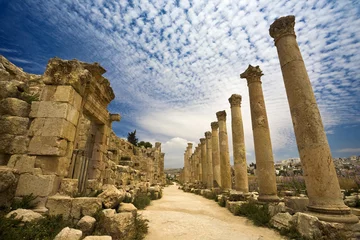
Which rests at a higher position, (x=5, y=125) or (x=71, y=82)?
(x=71, y=82)

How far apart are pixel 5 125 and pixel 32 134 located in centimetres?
67

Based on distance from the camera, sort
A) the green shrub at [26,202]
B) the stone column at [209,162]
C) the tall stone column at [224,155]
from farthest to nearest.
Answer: the stone column at [209,162] → the tall stone column at [224,155] → the green shrub at [26,202]

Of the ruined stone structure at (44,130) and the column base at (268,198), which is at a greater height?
the ruined stone structure at (44,130)

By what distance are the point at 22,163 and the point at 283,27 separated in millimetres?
10363

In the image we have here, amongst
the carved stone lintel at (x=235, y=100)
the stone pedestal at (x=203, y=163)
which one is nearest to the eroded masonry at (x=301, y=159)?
the carved stone lintel at (x=235, y=100)

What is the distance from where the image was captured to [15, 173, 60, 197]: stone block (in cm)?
487

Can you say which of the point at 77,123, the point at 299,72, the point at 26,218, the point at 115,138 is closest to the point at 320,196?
the point at 299,72

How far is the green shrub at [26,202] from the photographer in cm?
444

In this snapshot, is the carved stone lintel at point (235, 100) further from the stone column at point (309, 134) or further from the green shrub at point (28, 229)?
the green shrub at point (28, 229)

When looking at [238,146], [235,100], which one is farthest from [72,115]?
[235,100]

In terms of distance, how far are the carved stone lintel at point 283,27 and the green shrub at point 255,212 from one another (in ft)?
23.4

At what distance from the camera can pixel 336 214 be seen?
5.05 meters

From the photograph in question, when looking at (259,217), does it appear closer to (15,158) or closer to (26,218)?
(26,218)

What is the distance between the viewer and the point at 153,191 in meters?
13.8
